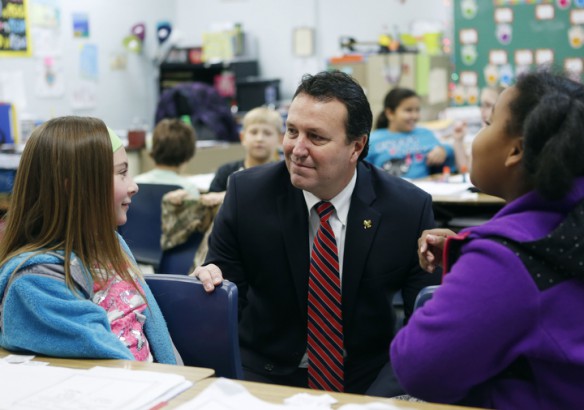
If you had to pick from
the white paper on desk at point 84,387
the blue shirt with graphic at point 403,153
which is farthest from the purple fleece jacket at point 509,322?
the blue shirt with graphic at point 403,153

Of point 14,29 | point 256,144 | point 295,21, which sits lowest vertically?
point 256,144

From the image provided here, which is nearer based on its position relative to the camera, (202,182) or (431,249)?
(431,249)

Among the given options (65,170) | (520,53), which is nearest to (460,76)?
(520,53)

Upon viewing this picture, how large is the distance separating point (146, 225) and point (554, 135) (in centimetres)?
281

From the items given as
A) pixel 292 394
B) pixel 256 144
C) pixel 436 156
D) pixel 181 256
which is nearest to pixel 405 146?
pixel 436 156

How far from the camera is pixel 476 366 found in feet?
4.20

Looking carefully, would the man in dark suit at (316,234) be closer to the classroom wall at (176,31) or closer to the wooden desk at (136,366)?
the wooden desk at (136,366)

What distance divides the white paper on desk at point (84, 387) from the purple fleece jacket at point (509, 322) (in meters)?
0.43

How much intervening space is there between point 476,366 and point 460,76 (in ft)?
19.4

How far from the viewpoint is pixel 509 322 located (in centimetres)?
→ 125

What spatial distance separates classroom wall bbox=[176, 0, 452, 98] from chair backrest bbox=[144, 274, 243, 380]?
587 centimetres

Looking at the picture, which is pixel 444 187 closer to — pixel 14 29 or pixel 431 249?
pixel 431 249

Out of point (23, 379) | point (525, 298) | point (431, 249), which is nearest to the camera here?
point (525, 298)

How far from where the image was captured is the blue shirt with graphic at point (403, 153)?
15.7ft
